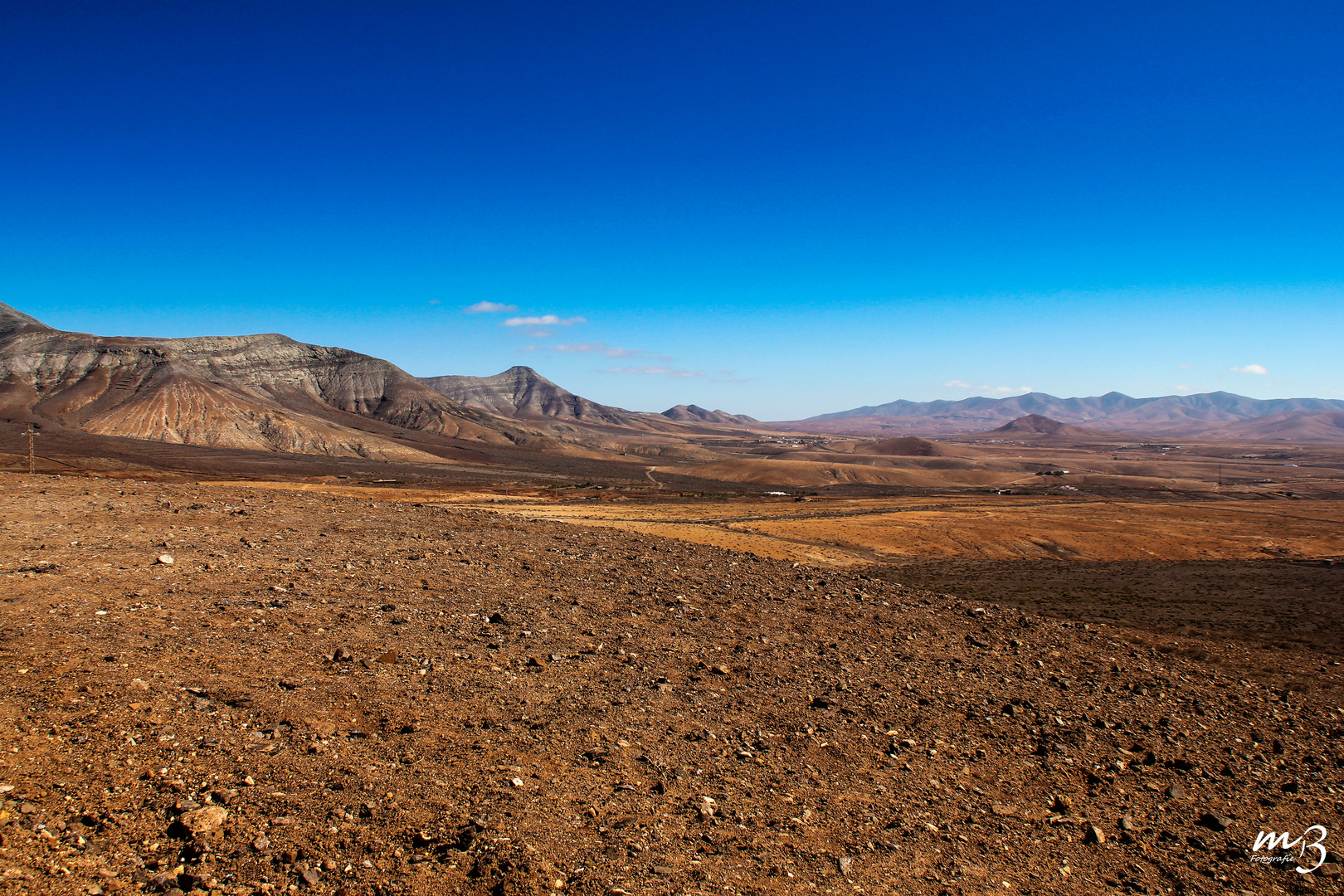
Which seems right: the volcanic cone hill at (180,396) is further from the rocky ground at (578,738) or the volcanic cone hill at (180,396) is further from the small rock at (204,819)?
the small rock at (204,819)

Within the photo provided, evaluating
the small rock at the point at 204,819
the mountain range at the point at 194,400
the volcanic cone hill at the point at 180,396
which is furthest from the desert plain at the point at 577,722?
the volcanic cone hill at the point at 180,396

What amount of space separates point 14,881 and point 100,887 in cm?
48

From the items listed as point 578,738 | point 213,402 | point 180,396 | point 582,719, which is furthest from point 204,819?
point 180,396

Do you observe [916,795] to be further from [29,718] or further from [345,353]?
[345,353]

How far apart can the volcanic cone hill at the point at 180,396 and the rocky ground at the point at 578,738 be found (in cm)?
10349

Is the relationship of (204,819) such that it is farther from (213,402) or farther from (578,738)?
(213,402)

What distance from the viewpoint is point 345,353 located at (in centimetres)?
17450

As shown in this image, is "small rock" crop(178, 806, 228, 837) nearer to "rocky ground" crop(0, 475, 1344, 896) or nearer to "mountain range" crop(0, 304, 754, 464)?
"rocky ground" crop(0, 475, 1344, 896)

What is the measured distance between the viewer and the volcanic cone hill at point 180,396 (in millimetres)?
103363

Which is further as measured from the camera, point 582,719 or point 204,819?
point 582,719

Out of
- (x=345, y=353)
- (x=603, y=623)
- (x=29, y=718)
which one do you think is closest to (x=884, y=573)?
(x=603, y=623)

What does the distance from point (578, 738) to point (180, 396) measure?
5186 inches

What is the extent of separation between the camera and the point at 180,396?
111 meters

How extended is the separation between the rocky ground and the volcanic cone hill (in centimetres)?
10349
